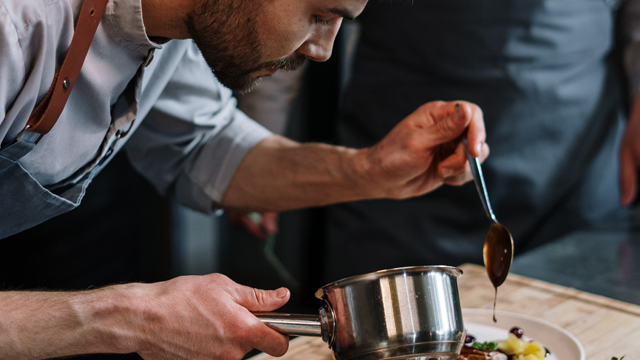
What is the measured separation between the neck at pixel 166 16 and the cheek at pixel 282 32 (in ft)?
0.38

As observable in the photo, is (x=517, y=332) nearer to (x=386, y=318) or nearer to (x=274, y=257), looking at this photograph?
(x=386, y=318)

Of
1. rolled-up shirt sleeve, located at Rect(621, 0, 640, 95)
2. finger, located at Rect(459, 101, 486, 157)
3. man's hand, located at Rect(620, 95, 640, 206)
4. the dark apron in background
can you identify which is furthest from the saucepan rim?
rolled-up shirt sleeve, located at Rect(621, 0, 640, 95)

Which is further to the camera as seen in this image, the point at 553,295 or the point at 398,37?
the point at 398,37

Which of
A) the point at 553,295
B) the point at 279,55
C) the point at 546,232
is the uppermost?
the point at 279,55

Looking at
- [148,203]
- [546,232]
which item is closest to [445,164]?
[546,232]

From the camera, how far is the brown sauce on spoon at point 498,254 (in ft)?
3.25

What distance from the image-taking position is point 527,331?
992mm

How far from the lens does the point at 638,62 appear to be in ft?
5.49

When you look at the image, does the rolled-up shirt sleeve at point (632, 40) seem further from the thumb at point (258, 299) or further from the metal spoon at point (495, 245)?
the thumb at point (258, 299)

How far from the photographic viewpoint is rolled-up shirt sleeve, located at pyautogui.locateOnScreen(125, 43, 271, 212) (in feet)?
3.99

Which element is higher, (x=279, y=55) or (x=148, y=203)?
(x=279, y=55)

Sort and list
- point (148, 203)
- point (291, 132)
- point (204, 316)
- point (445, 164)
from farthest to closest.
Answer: point (148, 203) → point (291, 132) → point (445, 164) → point (204, 316)

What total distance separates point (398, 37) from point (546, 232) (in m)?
0.74

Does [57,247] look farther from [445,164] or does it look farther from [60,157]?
[445,164]
